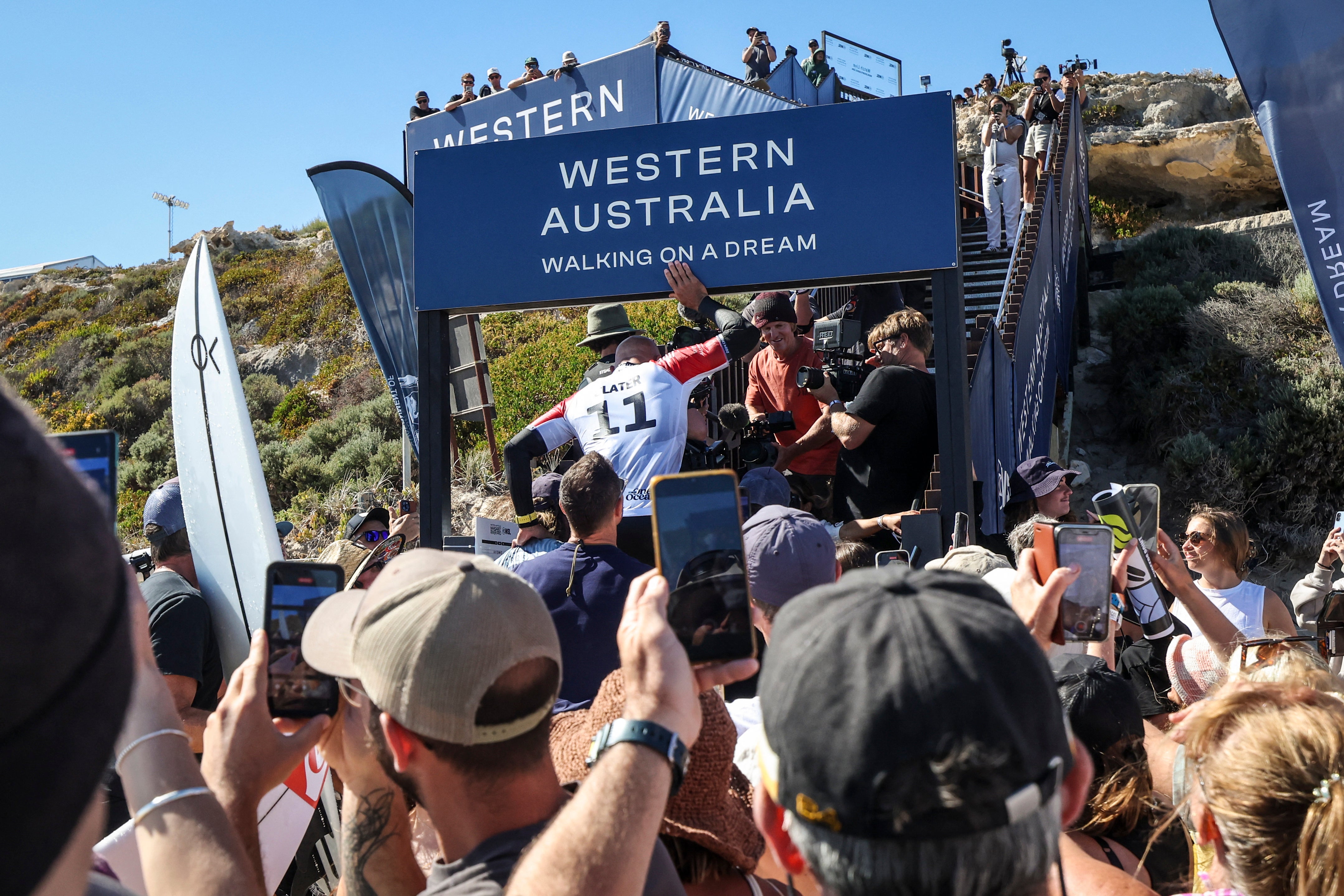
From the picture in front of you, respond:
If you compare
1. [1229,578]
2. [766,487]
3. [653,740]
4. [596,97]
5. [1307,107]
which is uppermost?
[596,97]

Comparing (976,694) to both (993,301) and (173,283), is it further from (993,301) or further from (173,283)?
(173,283)

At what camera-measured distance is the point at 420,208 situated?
5441 millimetres

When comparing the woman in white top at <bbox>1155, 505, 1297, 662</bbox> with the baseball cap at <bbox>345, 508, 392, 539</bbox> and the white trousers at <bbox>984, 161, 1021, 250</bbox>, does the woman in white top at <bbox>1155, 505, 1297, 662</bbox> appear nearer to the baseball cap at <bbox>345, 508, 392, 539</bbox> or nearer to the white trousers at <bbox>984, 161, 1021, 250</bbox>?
the baseball cap at <bbox>345, 508, 392, 539</bbox>

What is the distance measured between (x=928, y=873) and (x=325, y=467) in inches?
605

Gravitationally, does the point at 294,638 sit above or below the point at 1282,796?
above

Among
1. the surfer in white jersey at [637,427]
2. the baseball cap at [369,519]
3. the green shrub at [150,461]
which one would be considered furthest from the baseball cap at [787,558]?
the green shrub at [150,461]

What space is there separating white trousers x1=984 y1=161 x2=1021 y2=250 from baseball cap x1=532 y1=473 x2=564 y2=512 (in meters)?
8.69

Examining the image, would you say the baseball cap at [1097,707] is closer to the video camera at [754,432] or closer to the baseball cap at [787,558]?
the baseball cap at [787,558]

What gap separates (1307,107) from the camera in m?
4.91

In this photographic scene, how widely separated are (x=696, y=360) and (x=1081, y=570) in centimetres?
268

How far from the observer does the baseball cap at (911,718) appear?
1048mm

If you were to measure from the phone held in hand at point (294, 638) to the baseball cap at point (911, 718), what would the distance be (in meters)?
0.96

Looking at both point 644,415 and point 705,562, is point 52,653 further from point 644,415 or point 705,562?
point 644,415

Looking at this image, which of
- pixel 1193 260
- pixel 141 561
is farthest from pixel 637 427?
pixel 1193 260
